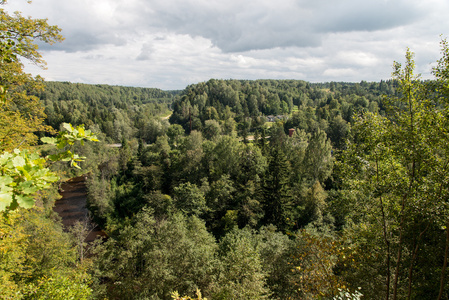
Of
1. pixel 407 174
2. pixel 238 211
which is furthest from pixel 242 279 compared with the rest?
pixel 238 211

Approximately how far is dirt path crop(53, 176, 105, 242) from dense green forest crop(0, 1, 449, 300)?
239 centimetres


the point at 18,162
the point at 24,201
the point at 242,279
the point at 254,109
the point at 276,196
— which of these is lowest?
the point at 276,196

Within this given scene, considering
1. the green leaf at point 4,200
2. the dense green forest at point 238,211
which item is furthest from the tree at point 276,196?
the green leaf at point 4,200

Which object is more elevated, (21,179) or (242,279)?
(21,179)

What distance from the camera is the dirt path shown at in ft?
108

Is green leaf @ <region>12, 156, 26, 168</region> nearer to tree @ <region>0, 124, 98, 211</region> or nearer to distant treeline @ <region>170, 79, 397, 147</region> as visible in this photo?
tree @ <region>0, 124, 98, 211</region>

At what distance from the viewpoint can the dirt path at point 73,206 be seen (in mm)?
32844

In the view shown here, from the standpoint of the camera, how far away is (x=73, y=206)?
126ft

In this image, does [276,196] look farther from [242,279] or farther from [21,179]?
[21,179]

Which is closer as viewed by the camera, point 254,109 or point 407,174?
point 407,174

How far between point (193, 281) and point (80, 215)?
28351mm

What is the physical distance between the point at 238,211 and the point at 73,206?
28747mm

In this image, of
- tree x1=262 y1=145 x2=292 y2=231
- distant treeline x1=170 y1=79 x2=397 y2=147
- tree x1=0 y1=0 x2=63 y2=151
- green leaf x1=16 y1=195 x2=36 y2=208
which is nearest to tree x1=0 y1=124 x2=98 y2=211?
green leaf x1=16 y1=195 x2=36 y2=208

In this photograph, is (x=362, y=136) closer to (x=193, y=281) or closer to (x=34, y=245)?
(x=193, y=281)
